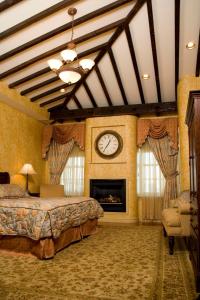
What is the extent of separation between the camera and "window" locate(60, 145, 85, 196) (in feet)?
24.5

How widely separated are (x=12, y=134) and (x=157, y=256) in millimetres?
4367

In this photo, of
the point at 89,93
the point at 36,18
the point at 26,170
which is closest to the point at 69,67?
the point at 36,18

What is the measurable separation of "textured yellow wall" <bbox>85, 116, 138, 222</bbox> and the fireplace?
0.11 m

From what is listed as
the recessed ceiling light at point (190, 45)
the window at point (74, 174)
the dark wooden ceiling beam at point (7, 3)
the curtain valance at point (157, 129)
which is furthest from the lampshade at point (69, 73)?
the window at point (74, 174)

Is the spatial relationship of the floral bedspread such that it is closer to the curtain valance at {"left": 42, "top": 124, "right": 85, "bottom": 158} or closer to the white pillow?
the white pillow

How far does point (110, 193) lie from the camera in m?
7.16

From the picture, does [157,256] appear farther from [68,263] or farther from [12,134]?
[12,134]

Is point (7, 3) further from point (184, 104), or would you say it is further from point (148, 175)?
point (148, 175)

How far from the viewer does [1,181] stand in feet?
18.3

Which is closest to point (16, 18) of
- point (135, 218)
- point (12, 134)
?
point (12, 134)

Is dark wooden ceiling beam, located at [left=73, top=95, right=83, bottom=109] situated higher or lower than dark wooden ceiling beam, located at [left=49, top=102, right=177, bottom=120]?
higher

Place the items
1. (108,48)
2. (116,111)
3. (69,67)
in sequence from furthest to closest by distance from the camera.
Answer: (116,111) < (108,48) < (69,67)

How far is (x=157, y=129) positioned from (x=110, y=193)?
2.14 m

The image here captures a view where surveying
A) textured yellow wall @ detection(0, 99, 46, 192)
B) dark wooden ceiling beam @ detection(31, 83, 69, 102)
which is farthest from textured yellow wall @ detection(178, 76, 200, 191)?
textured yellow wall @ detection(0, 99, 46, 192)
